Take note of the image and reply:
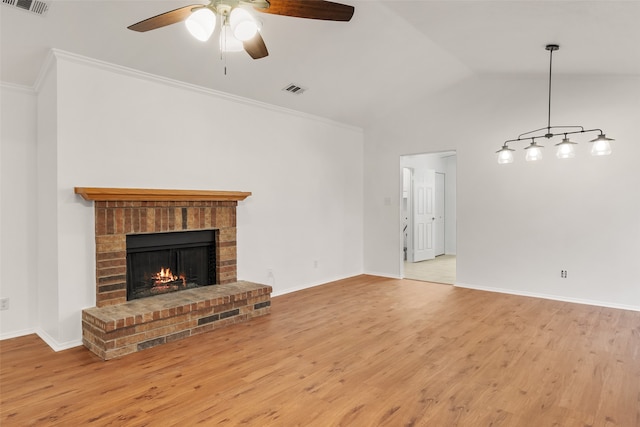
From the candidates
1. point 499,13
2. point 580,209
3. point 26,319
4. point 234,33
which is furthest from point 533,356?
point 26,319

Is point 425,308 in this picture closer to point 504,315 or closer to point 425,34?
point 504,315

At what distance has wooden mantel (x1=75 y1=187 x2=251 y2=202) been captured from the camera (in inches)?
133

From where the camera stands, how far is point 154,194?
3770 mm

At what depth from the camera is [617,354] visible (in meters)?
3.23

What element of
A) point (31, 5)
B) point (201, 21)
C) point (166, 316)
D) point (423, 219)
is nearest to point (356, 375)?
point (166, 316)

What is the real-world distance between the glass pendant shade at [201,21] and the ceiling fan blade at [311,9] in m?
0.29

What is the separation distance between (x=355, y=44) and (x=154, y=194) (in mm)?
2638

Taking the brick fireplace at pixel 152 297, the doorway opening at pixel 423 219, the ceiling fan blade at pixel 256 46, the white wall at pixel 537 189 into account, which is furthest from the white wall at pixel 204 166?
the doorway opening at pixel 423 219

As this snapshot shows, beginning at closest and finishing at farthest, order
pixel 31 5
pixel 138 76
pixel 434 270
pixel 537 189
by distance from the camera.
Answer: pixel 31 5, pixel 138 76, pixel 537 189, pixel 434 270

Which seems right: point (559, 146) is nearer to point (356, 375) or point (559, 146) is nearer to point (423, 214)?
point (356, 375)

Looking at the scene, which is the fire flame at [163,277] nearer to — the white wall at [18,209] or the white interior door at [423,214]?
the white wall at [18,209]

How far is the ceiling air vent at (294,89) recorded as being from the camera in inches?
189

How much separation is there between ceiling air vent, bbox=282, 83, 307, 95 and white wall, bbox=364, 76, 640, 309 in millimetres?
2090

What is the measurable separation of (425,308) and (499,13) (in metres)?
3.20
